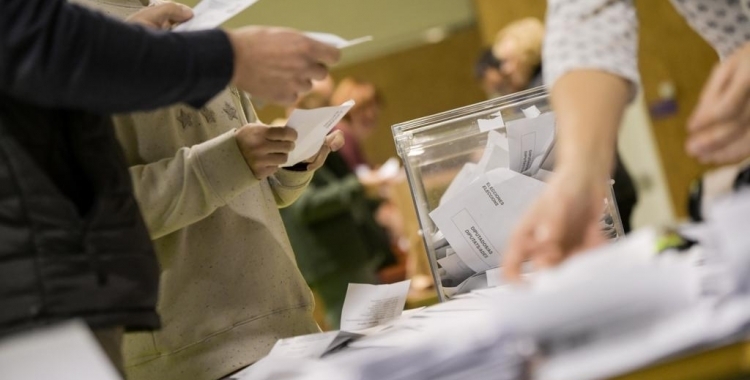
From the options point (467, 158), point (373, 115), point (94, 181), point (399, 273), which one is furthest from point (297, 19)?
point (94, 181)

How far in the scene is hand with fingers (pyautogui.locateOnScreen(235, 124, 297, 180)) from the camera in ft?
3.91

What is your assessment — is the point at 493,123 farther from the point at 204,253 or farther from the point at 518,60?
the point at 518,60

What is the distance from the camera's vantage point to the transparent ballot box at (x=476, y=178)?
1.29 meters

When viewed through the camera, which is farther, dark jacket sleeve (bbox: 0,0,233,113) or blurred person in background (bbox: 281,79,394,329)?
blurred person in background (bbox: 281,79,394,329)

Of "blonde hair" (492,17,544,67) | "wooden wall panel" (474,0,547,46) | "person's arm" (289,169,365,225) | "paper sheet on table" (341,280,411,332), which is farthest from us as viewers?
"wooden wall panel" (474,0,547,46)

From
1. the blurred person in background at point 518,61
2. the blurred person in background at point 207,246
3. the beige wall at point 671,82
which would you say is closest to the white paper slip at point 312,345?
the blurred person in background at point 207,246

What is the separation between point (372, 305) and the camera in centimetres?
127

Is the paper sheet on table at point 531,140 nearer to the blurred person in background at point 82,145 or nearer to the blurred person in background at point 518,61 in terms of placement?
the blurred person in background at point 82,145

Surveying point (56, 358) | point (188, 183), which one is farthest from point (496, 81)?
point (56, 358)

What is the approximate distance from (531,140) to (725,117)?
0.58m

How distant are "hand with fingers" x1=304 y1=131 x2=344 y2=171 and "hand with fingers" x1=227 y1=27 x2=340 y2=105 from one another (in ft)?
1.43

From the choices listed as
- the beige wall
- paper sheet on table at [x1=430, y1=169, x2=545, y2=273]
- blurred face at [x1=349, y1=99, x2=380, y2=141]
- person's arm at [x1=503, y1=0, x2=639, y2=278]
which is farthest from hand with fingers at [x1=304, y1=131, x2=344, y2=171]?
the beige wall

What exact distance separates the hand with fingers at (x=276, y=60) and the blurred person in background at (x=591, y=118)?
28cm

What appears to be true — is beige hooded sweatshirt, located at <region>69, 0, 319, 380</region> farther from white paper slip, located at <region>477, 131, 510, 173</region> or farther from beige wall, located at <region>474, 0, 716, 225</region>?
beige wall, located at <region>474, 0, 716, 225</region>
